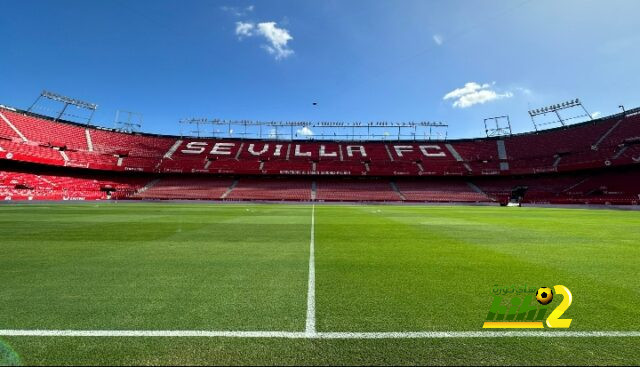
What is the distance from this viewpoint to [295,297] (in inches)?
173

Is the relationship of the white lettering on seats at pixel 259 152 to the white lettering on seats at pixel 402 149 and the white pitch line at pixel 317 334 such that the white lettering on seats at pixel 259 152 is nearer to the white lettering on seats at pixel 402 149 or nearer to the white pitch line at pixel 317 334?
the white lettering on seats at pixel 402 149

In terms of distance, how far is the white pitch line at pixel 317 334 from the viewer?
10.4ft

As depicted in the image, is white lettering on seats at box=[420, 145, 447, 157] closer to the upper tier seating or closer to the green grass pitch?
the upper tier seating

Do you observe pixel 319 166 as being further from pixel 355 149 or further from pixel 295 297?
pixel 295 297

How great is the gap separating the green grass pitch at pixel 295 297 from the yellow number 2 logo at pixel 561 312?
0.27 feet

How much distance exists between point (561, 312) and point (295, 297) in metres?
3.24

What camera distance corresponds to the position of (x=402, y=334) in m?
3.22

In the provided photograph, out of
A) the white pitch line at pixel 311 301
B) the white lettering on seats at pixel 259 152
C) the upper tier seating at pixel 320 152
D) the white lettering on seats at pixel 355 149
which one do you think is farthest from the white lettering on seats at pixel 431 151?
the white pitch line at pixel 311 301

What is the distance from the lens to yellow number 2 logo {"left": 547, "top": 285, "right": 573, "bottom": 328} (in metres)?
3.50

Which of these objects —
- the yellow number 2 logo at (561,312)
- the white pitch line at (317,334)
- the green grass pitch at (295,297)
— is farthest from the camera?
the yellow number 2 logo at (561,312)

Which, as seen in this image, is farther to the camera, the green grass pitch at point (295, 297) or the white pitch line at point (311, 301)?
the white pitch line at point (311, 301)

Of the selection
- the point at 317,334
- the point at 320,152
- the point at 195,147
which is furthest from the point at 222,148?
the point at 317,334

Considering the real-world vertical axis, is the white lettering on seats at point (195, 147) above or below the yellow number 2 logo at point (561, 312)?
above

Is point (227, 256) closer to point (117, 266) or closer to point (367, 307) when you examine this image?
point (117, 266)
